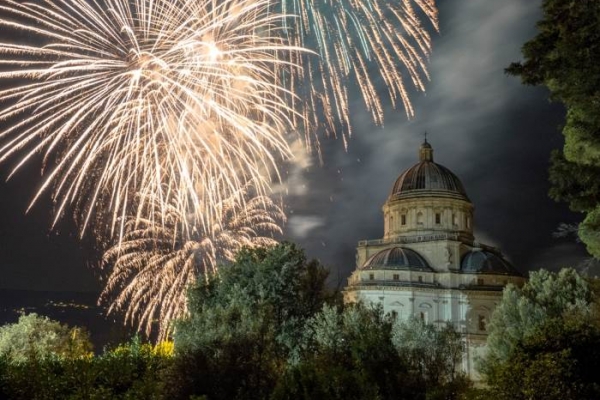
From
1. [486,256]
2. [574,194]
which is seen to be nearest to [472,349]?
[486,256]

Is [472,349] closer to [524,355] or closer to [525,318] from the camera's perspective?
[525,318]

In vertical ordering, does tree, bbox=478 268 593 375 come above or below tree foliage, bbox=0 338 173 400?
above

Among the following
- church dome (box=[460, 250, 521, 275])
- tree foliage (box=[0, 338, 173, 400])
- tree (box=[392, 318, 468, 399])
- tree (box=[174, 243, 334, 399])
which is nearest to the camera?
tree foliage (box=[0, 338, 173, 400])

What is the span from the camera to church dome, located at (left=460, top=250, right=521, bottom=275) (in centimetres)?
5700

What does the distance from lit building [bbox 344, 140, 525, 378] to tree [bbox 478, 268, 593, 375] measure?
13.6 m

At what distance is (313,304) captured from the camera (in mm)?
30578

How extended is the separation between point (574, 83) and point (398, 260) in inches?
1569

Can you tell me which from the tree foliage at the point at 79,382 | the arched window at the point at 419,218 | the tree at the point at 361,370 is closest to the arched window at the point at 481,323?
the arched window at the point at 419,218

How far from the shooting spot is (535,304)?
37750 millimetres

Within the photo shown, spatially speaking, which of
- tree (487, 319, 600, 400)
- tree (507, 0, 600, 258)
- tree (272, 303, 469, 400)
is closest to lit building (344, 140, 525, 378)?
tree (272, 303, 469, 400)

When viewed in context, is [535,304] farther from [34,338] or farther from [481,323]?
[34,338]

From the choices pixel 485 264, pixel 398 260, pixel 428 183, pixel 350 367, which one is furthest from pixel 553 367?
pixel 428 183

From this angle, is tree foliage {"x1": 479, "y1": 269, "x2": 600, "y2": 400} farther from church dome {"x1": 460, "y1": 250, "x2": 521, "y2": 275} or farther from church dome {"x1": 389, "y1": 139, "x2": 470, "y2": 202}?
church dome {"x1": 389, "y1": 139, "x2": 470, "y2": 202}

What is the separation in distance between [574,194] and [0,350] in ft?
107
